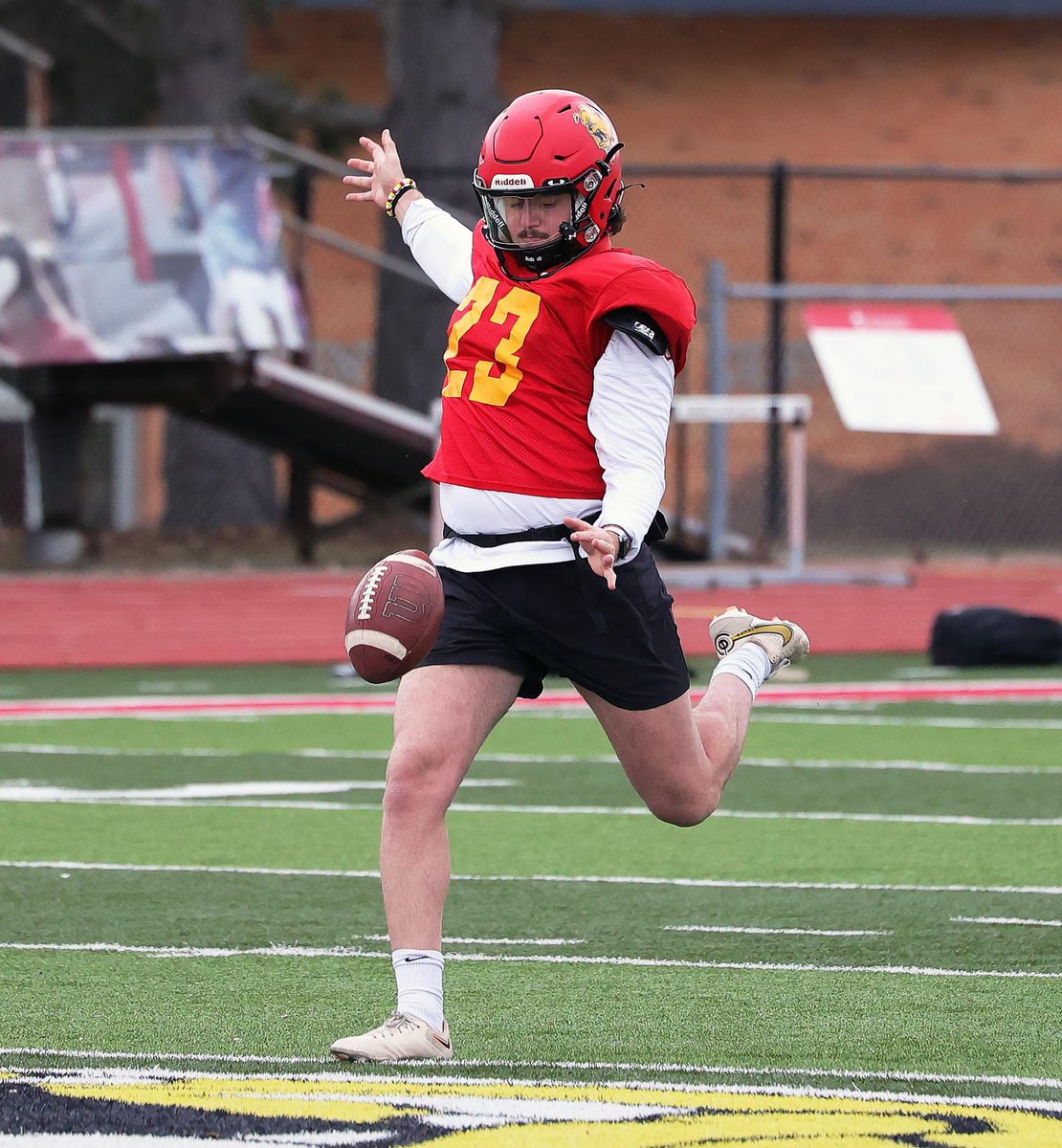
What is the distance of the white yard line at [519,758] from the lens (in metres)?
→ 10.6

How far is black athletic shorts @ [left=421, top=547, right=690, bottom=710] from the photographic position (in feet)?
18.1

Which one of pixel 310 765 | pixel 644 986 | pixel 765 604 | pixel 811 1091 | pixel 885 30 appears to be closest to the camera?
pixel 811 1091

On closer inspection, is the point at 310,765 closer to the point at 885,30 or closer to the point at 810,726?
the point at 810,726

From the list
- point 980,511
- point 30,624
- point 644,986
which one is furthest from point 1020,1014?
point 980,511

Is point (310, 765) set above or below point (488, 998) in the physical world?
below

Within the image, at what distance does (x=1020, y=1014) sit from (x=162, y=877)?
3.04 m

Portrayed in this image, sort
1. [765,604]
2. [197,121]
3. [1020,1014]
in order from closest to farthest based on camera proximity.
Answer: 1. [1020,1014]
2. [765,604]
3. [197,121]

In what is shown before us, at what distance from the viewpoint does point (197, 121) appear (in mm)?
24031

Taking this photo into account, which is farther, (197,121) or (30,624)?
(197,121)

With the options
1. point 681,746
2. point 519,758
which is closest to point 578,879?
point 681,746

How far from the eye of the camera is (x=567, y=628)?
5.53m

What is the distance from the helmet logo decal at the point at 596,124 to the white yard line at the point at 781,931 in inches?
90.4

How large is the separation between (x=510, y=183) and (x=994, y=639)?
9.78 metres

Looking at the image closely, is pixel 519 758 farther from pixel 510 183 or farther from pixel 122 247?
pixel 122 247
